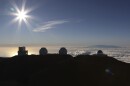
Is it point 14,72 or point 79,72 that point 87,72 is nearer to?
point 79,72

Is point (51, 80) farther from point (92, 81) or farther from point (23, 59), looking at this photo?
point (23, 59)

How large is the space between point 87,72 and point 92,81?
2425 mm

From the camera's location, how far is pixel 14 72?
75.0m

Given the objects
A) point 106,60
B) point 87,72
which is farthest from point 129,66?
point 87,72

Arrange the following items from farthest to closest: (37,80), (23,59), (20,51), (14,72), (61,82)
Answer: (20,51) < (23,59) < (14,72) < (37,80) < (61,82)

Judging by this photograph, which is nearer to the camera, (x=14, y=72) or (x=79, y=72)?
(x=79, y=72)

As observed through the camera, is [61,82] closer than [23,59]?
Yes

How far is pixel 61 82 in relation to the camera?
41.9 m

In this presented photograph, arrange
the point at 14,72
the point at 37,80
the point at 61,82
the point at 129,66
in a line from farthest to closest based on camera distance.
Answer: the point at 14,72 < the point at 129,66 < the point at 37,80 < the point at 61,82

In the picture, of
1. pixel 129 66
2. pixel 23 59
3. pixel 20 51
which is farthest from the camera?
pixel 20 51

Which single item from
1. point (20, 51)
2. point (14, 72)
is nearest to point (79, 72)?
point (14, 72)

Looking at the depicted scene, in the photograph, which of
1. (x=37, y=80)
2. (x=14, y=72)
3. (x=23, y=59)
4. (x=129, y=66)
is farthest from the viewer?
(x=23, y=59)

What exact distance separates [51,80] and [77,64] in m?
6.23

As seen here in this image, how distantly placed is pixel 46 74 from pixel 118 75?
12.5 metres
